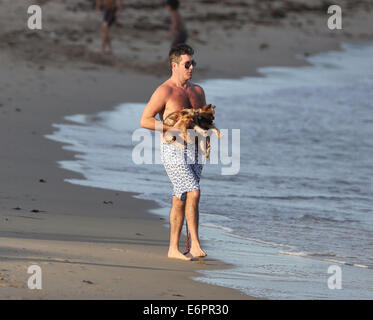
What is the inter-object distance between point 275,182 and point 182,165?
416cm

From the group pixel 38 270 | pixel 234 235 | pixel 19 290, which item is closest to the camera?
pixel 19 290

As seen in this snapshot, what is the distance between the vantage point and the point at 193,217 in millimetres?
6918

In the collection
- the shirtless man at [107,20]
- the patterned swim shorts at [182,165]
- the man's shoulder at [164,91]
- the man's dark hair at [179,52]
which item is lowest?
the patterned swim shorts at [182,165]

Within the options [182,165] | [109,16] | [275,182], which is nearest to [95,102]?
[109,16]

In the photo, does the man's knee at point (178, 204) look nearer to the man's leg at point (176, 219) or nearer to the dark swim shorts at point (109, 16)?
the man's leg at point (176, 219)

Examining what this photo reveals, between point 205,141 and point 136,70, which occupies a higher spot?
Result: point 136,70

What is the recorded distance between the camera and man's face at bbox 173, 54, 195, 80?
684 cm

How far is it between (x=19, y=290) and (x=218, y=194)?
482 cm

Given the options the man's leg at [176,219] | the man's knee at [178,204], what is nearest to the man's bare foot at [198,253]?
the man's leg at [176,219]

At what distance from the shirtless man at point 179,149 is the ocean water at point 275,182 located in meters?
0.35

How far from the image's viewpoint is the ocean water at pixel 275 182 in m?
6.68
